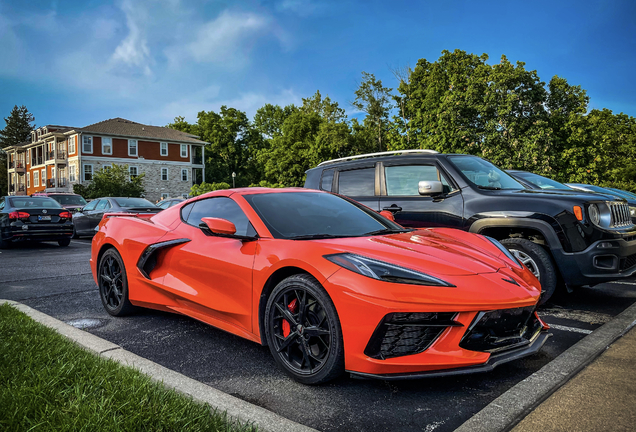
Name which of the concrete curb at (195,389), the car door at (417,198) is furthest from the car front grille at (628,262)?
the concrete curb at (195,389)

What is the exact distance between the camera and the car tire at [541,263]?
4.97 m

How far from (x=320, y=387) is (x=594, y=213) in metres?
3.68

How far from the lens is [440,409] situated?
267 cm

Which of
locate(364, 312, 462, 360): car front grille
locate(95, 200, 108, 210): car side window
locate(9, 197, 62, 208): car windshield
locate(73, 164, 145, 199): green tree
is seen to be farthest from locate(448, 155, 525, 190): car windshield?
locate(73, 164, 145, 199): green tree

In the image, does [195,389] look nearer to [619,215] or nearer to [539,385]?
[539,385]

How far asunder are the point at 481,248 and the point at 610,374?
3.88 ft

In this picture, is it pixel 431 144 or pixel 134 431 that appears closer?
pixel 134 431

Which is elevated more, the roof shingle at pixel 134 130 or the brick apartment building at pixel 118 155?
the roof shingle at pixel 134 130

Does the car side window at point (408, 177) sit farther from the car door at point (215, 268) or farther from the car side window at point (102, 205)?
the car side window at point (102, 205)

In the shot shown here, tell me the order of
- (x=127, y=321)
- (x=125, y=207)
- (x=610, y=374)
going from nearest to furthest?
(x=610, y=374)
(x=127, y=321)
(x=125, y=207)

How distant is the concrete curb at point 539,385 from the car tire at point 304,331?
835mm

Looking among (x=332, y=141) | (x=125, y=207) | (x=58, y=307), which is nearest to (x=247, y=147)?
(x=332, y=141)

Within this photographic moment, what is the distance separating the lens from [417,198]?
6137 mm

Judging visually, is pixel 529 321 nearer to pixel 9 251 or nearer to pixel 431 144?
pixel 9 251
